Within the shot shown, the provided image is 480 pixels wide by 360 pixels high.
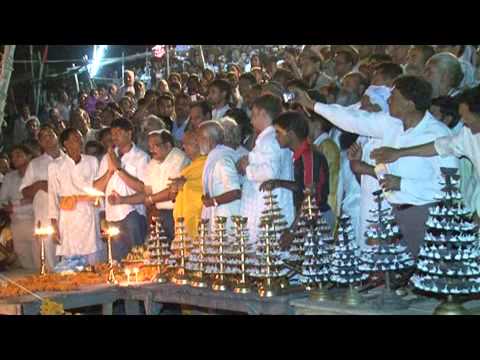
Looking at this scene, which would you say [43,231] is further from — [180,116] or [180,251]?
[180,116]

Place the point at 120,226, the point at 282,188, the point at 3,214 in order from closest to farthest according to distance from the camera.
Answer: the point at 282,188 < the point at 120,226 < the point at 3,214

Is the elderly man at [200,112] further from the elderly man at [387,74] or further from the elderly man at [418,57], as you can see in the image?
the elderly man at [418,57]

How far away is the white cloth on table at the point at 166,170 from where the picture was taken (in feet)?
21.7

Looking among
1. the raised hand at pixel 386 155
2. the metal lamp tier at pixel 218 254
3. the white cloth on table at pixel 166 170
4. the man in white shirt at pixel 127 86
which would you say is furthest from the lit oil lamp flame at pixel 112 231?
the raised hand at pixel 386 155

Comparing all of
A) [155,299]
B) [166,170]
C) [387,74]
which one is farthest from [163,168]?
[387,74]

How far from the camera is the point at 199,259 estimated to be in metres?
5.83

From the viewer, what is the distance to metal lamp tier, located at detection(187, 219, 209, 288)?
227 inches

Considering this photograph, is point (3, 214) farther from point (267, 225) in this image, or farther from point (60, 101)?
point (267, 225)

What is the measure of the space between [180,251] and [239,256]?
0.64m

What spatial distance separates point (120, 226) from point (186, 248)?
97cm
